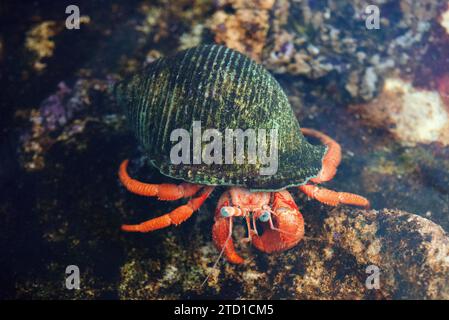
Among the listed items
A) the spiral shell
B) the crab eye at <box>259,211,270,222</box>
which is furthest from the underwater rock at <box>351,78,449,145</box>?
the crab eye at <box>259,211,270,222</box>

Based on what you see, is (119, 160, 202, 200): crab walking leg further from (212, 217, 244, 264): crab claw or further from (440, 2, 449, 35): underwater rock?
(440, 2, 449, 35): underwater rock

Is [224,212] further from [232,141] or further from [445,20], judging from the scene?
[445,20]

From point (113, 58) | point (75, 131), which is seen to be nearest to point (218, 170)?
point (75, 131)

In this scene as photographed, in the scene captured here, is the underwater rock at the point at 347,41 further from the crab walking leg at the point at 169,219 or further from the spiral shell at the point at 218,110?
the crab walking leg at the point at 169,219

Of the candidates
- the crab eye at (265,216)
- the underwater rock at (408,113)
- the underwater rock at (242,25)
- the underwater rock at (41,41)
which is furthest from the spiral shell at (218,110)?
the underwater rock at (41,41)
